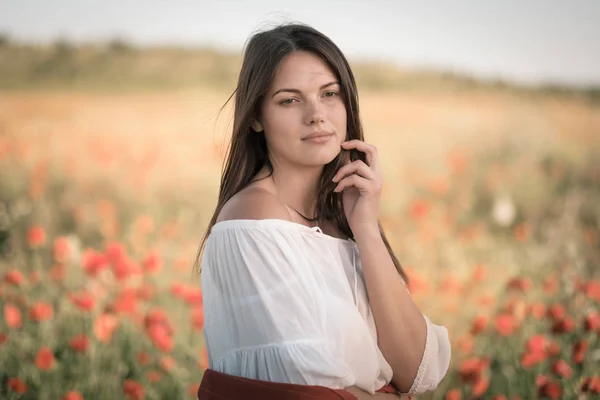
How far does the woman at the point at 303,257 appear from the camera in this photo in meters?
2.02

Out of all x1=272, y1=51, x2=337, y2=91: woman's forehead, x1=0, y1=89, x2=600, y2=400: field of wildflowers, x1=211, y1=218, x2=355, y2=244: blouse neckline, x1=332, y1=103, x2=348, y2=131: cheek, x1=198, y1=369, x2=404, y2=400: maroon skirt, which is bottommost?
x1=0, y1=89, x2=600, y2=400: field of wildflowers

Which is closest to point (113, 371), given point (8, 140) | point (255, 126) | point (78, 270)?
point (78, 270)

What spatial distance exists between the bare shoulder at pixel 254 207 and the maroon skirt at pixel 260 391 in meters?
0.41

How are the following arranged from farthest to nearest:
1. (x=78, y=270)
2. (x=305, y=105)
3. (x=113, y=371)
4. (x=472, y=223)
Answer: (x=472, y=223) < (x=78, y=270) < (x=113, y=371) < (x=305, y=105)

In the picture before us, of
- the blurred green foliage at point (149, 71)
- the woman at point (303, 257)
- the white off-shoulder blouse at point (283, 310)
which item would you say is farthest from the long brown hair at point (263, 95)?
the blurred green foliage at point (149, 71)

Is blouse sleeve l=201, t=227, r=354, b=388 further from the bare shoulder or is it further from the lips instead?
the lips

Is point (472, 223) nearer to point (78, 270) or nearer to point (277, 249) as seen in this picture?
point (78, 270)

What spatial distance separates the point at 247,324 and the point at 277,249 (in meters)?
0.20

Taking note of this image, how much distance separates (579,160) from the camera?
572 cm

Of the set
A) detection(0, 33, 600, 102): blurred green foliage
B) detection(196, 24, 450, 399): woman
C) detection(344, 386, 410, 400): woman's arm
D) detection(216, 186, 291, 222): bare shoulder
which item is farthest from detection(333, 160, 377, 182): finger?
detection(0, 33, 600, 102): blurred green foliage

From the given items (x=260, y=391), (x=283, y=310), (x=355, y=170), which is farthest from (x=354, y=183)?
(x=260, y=391)

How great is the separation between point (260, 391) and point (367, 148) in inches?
31.0

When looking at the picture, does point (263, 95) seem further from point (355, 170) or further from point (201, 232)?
point (201, 232)

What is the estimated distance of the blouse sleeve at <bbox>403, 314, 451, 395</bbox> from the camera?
93.6 inches
